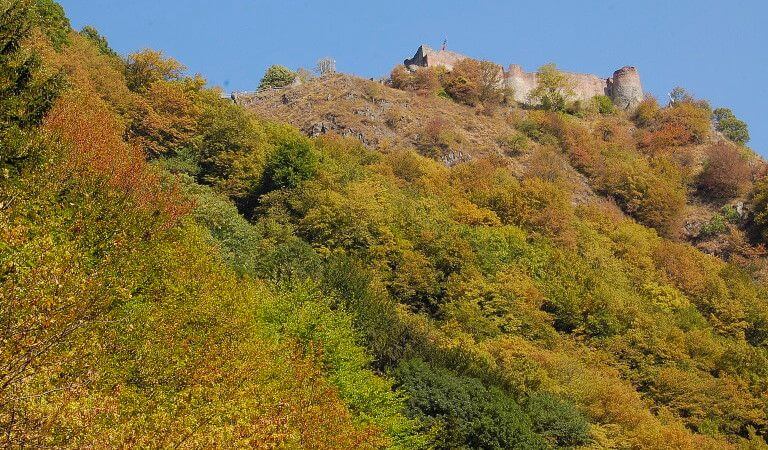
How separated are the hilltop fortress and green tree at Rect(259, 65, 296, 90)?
1608cm

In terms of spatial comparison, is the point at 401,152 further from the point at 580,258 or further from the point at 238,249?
the point at 238,249

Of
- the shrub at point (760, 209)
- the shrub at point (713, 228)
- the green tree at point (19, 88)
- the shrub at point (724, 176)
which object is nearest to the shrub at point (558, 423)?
the green tree at point (19, 88)

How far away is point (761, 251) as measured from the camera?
249 feet

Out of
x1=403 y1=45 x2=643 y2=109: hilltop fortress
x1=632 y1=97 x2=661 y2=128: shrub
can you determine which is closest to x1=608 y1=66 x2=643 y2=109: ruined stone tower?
x1=403 y1=45 x2=643 y2=109: hilltop fortress

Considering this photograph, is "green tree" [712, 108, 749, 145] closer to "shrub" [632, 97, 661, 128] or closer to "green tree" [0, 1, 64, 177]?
"shrub" [632, 97, 661, 128]

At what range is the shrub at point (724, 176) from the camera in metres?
84.6

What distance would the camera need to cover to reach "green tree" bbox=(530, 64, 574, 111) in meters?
102

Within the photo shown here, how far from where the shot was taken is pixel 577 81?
113 metres

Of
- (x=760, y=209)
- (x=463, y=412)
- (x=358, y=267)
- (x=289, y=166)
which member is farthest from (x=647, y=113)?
(x=463, y=412)

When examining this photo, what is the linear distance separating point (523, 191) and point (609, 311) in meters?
17.0

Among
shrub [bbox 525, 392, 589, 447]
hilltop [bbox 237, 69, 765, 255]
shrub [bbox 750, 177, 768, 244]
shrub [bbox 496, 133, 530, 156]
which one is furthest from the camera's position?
shrub [bbox 496, 133, 530, 156]

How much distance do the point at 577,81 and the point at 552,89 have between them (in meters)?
9.25

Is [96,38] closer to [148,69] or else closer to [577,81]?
[148,69]

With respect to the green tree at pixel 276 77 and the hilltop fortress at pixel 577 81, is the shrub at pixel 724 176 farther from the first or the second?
the green tree at pixel 276 77
